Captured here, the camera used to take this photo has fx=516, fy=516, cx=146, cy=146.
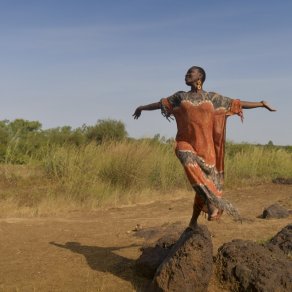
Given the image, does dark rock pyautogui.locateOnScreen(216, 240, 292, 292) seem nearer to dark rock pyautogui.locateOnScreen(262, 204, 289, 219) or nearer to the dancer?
the dancer

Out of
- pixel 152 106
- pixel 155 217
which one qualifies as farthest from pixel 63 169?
pixel 152 106

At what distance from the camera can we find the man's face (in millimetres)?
5008

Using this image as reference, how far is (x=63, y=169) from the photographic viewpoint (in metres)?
12.8

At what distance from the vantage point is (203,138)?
4.90m

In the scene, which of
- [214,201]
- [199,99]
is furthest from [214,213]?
[199,99]

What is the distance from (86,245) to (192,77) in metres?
2.87

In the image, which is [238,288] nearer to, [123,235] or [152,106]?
[152,106]

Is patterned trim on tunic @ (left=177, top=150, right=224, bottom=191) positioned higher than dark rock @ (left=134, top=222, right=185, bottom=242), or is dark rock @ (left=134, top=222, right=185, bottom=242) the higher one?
patterned trim on tunic @ (left=177, top=150, right=224, bottom=191)

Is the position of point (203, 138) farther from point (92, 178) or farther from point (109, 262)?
point (92, 178)

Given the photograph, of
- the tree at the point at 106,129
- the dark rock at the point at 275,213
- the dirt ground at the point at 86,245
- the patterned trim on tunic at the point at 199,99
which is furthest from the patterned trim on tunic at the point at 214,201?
the tree at the point at 106,129

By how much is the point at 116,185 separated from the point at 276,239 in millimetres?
7074

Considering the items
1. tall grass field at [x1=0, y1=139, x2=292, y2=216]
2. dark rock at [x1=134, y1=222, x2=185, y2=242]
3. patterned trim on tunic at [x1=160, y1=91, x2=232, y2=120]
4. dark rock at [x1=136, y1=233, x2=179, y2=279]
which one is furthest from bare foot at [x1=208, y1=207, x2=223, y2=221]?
tall grass field at [x1=0, y1=139, x2=292, y2=216]

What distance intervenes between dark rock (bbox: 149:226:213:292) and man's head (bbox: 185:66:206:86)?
148 cm

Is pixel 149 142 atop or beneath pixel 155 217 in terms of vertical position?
atop
